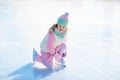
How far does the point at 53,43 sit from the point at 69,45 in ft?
2.17

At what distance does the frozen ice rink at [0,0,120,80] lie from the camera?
86.4 inches

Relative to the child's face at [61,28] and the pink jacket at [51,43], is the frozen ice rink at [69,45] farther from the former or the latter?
the child's face at [61,28]

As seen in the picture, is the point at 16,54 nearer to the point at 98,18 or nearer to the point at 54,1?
the point at 98,18

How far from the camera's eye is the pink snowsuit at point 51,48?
87.7 inches

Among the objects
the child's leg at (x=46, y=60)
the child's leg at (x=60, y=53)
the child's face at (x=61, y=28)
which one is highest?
the child's face at (x=61, y=28)

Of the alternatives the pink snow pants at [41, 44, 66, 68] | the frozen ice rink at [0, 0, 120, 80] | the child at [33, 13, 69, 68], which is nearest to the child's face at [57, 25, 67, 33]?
the child at [33, 13, 69, 68]

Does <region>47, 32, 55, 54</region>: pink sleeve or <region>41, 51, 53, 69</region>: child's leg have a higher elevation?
<region>47, 32, 55, 54</region>: pink sleeve

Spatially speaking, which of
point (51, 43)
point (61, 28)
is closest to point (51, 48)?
point (51, 43)

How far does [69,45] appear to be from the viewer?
288 centimetres

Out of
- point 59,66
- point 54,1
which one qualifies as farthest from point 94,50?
point 54,1

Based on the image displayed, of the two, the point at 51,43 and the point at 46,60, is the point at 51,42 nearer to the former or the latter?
the point at 51,43

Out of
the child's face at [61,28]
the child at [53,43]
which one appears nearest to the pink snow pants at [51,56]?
the child at [53,43]

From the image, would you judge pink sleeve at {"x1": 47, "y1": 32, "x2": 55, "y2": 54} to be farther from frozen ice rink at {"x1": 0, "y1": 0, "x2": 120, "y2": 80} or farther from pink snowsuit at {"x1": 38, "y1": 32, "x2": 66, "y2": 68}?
frozen ice rink at {"x1": 0, "y1": 0, "x2": 120, "y2": 80}

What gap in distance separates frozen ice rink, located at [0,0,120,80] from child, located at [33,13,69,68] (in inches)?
3.4
